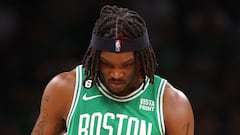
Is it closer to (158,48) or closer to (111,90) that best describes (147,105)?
(111,90)

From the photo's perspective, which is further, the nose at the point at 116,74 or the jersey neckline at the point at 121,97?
the jersey neckline at the point at 121,97

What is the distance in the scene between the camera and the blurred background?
605 centimetres

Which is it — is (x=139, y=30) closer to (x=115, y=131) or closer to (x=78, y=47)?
(x=115, y=131)

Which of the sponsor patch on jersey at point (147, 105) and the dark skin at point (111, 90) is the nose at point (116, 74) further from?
the sponsor patch on jersey at point (147, 105)

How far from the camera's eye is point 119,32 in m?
3.43

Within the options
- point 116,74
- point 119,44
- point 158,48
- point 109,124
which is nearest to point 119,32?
point 119,44

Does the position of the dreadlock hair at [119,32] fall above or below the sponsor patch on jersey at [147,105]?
above

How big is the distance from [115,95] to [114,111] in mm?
77

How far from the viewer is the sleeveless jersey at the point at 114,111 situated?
3.57 meters

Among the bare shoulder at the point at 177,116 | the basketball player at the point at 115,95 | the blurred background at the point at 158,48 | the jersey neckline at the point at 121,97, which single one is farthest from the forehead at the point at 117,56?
the blurred background at the point at 158,48

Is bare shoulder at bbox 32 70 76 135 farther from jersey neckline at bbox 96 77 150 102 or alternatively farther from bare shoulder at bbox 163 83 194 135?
bare shoulder at bbox 163 83 194 135

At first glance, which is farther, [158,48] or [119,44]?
[158,48]

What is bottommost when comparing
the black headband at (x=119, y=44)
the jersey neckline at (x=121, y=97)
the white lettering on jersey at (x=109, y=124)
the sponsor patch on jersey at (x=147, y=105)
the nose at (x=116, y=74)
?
the white lettering on jersey at (x=109, y=124)

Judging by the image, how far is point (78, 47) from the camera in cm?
630
